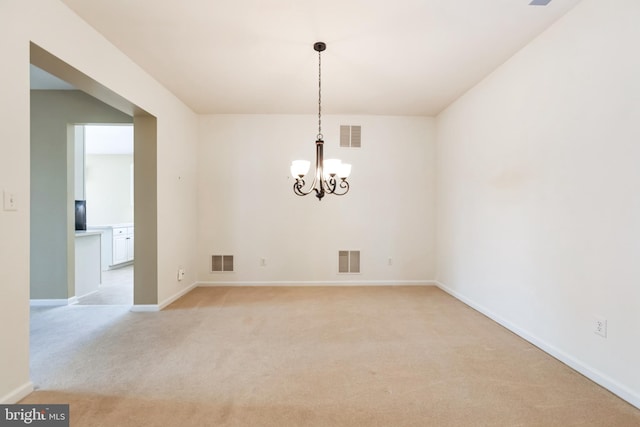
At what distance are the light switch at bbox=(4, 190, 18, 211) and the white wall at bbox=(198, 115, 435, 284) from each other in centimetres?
301

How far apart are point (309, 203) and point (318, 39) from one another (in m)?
2.60

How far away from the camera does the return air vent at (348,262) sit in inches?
192

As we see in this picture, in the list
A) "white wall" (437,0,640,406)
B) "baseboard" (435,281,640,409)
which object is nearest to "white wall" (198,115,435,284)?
"white wall" (437,0,640,406)

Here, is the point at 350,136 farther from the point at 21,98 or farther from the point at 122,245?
the point at 122,245

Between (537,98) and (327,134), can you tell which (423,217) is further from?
(537,98)

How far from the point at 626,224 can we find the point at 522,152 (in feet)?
3.81

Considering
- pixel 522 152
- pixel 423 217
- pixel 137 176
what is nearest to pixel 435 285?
pixel 423 217

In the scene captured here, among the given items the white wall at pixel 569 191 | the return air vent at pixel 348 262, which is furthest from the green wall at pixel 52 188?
the white wall at pixel 569 191

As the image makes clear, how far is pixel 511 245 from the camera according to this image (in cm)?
301

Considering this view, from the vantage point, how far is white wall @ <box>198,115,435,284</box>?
484 cm

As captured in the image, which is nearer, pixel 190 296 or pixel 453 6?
pixel 453 6

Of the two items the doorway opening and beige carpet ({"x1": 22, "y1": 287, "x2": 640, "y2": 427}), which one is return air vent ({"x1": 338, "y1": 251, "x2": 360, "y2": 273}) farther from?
the doorway opening

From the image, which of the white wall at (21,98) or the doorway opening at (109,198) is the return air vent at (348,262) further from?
the white wall at (21,98)

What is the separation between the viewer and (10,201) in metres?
1.80
